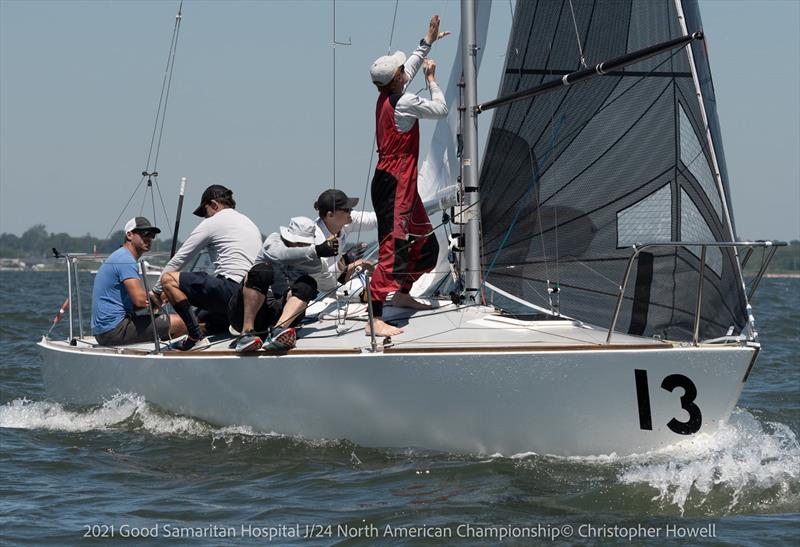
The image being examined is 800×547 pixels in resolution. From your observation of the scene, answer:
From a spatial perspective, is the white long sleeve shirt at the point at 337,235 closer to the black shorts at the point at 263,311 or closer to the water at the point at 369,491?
the black shorts at the point at 263,311

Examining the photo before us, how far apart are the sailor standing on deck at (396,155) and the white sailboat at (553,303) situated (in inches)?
16.1

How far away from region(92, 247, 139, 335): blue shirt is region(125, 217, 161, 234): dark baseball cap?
0.16 meters

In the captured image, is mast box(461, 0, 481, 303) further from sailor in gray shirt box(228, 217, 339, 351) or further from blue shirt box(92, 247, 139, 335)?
blue shirt box(92, 247, 139, 335)

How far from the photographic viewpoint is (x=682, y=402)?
6285 millimetres

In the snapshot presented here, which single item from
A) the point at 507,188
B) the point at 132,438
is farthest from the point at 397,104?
the point at 132,438

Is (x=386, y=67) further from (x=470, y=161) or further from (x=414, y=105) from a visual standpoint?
(x=470, y=161)

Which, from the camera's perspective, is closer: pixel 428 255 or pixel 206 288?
pixel 206 288

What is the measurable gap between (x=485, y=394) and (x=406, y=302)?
1.66m

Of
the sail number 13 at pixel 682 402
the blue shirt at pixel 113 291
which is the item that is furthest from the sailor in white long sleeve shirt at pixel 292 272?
the sail number 13 at pixel 682 402

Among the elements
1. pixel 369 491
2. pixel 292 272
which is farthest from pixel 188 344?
pixel 369 491

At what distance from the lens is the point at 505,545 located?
5.32 m

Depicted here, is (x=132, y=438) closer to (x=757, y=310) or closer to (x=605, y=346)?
(x=605, y=346)

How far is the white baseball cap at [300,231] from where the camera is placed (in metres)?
7.40

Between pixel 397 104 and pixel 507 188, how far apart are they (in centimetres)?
110
